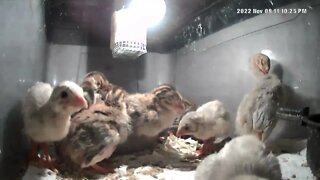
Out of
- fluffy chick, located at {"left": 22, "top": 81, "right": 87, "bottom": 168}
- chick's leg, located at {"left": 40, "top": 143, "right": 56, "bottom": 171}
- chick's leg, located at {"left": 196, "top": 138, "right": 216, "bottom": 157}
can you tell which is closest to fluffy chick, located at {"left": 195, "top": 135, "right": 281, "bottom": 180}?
chick's leg, located at {"left": 196, "top": 138, "right": 216, "bottom": 157}

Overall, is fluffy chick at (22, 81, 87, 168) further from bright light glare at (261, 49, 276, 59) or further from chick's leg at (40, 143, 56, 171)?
bright light glare at (261, 49, 276, 59)

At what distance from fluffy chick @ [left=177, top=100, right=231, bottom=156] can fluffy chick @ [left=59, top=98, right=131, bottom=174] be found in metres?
0.46

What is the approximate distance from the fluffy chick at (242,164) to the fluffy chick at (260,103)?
579mm

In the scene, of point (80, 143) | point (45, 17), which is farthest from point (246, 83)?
point (45, 17)

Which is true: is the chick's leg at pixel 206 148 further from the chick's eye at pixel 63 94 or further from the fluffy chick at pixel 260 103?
the chick's eye at pixel 63 94

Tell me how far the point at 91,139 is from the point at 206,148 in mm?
703

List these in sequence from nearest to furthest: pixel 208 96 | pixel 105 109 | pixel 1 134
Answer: pixel 1 134
pixel 105 109
pixel 208 96

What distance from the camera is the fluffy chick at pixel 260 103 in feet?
6.64

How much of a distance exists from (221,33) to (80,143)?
108cm

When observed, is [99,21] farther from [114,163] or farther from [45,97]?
[114,163]

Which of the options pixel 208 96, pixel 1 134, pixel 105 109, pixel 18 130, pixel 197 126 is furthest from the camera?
pixel 208 96

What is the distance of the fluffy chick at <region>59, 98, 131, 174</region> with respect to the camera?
1.76 m

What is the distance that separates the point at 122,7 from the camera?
207 cm

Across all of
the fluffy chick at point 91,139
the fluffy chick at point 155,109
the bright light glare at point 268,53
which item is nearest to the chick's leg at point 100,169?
the fluffy chick at point 91,139
